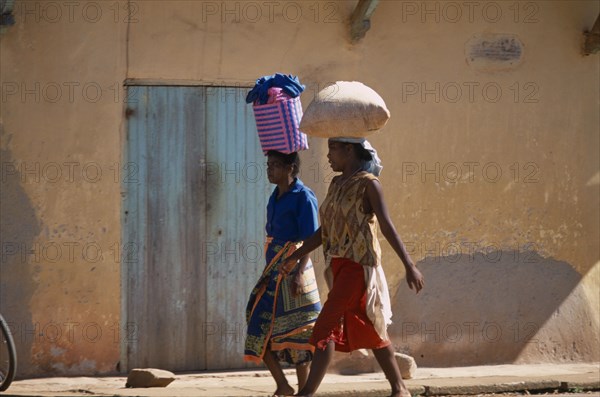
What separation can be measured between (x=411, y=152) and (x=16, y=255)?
3276 mm

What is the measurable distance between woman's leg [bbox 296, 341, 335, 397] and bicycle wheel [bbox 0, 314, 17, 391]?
2.34 metres

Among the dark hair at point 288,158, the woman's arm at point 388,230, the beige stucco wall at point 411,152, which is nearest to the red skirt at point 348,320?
the woman's arm at point 388,230

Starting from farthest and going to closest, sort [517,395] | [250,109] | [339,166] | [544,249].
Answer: [544,249], [250,109], [517,395], [339,166]

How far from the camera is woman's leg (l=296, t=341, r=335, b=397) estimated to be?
6238 millimetres

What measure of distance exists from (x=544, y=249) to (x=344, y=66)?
237 cm

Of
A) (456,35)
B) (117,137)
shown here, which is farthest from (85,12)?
(456,35)

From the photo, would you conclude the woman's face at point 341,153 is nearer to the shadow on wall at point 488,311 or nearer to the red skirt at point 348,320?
the red skirt at point 348,320

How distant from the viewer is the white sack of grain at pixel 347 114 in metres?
6.36

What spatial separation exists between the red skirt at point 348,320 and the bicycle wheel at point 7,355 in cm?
243

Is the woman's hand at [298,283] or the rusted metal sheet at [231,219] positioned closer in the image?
the woman's hand at [298,283]

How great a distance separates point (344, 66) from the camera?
9.13 metres

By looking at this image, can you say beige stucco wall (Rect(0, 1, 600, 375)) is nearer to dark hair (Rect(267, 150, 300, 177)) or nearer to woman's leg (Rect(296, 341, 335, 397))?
dark hair (Rect(267, 150, 300, 177))

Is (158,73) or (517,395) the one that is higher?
(158,73)

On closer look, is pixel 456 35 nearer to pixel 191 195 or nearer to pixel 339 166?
pixel 191 195
